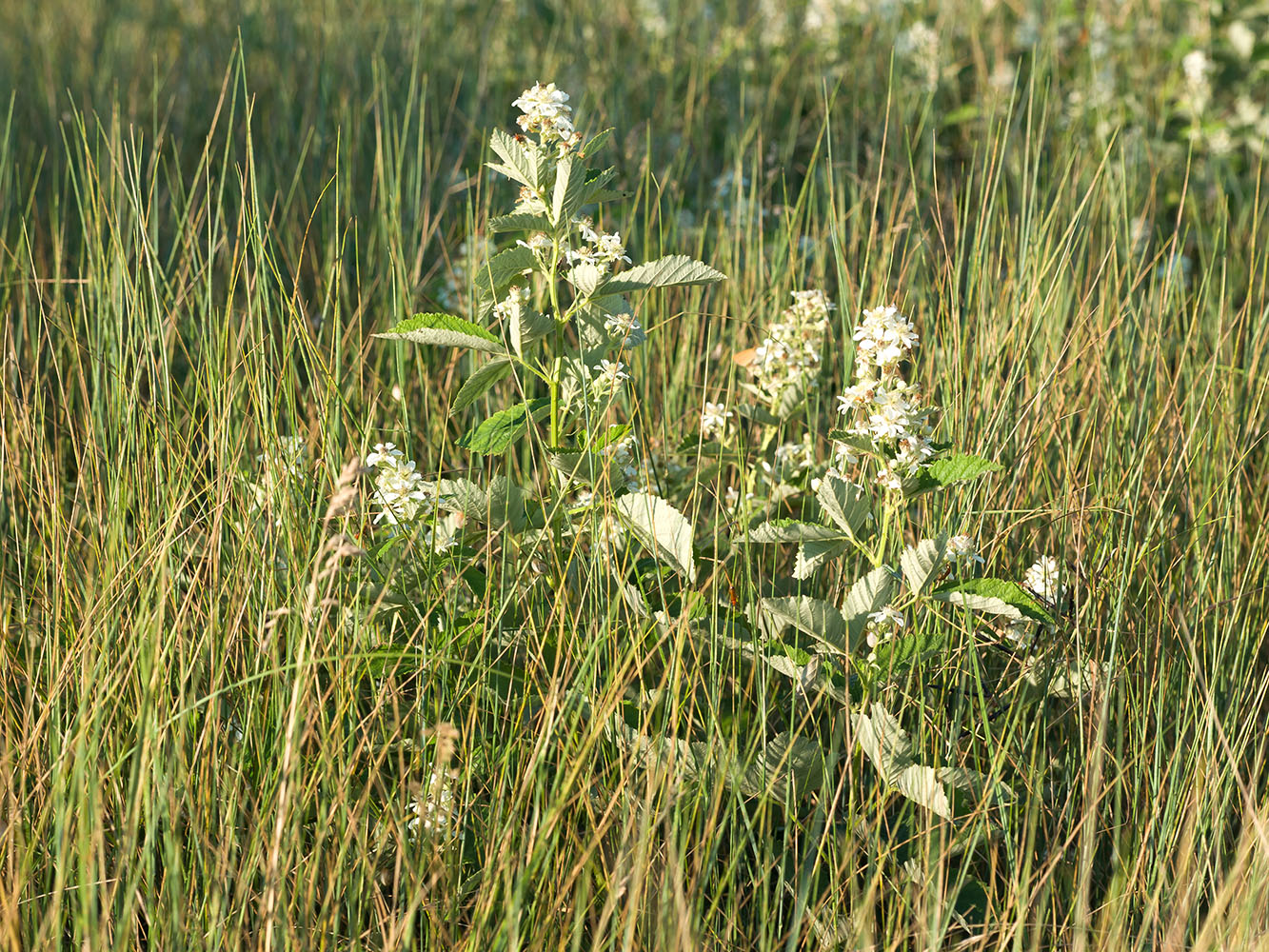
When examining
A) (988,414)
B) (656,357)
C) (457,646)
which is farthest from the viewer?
(656,357)

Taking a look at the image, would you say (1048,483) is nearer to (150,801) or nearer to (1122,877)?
(1122,877)

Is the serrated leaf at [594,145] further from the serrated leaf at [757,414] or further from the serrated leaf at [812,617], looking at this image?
the serrated leaf at [812,617]

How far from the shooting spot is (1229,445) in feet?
Result: 5.90

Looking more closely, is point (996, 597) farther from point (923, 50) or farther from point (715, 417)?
point (923, 50)

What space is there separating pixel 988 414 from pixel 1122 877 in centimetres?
71

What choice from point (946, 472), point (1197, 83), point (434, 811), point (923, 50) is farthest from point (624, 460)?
point (1197, 83)

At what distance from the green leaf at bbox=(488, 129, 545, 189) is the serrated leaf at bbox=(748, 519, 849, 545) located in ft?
1.58

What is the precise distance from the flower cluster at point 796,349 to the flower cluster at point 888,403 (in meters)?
0.29

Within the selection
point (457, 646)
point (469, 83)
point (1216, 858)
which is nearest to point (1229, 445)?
point (1216, 858)

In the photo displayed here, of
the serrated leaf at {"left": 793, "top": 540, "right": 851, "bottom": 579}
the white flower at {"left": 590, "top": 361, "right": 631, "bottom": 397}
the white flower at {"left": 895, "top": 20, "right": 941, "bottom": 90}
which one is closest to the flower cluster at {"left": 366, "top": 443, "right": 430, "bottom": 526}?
the white flower at {"left": 590, "top": 361, "right": 631, "bottom": 397}

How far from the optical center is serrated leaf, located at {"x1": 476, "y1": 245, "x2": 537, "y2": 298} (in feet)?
4.36

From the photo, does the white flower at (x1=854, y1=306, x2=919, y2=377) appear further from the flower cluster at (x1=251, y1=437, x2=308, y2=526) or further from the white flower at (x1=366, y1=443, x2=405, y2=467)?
the flower cluster at (x1=251, y1=437, x2=308, y2=526)

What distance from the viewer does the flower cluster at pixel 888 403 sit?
124 centimetres

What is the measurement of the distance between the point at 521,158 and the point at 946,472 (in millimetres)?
610
